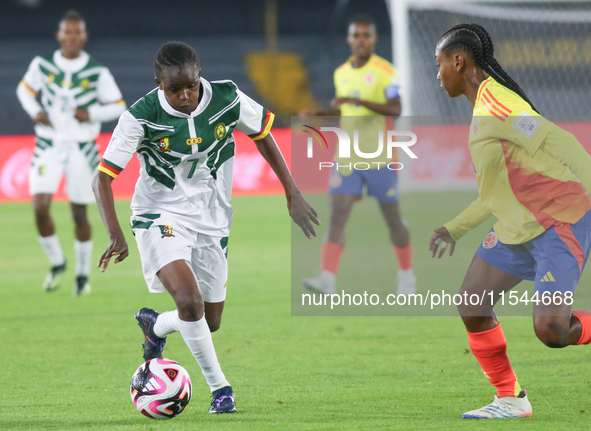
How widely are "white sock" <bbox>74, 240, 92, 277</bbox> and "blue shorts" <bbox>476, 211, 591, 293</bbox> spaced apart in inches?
200

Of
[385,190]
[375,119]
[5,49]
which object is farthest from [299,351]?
[5,49]

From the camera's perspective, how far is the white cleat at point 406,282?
7.70 m

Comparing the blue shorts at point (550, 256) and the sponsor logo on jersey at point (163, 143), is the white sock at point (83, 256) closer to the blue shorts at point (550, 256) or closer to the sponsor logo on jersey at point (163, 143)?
the sponsor logo on jersey at point (163, 143)

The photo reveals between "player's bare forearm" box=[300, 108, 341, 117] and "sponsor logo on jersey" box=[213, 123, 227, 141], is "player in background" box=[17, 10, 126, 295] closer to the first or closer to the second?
"player's bare forearm" box=[300, 108, 341, 117]

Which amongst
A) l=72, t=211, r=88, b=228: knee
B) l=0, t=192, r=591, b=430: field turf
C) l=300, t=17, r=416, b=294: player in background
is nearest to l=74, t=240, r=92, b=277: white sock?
l=72, t=211, r=88, b=228: knee

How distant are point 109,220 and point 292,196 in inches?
37.8

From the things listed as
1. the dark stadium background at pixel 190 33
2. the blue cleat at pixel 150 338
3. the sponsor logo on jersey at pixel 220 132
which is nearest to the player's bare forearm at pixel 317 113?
the sponsor logo on jersey at pixel 220 132

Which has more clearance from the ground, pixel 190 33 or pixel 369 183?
pixel 190 33

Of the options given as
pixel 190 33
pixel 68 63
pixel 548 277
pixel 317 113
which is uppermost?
pixel 190 33

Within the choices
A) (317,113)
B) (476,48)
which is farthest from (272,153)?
(317,113)

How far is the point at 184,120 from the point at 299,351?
6.90 ft

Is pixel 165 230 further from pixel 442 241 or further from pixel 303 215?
pixel 442 241

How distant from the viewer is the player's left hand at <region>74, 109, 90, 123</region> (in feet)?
26.7

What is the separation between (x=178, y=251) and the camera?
4.21 m
